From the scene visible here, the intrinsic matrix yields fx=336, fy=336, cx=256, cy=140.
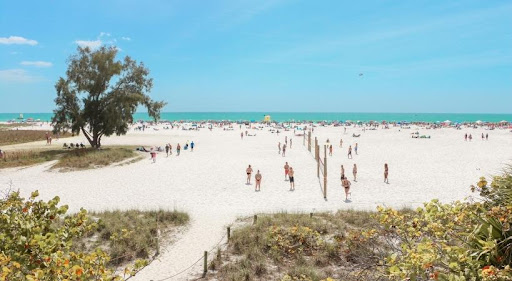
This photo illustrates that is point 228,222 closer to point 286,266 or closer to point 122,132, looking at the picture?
point 286,266

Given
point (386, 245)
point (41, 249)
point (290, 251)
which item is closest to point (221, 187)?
point (290, 251)

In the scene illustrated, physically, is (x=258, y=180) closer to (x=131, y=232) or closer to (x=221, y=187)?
(x=221, y=187)

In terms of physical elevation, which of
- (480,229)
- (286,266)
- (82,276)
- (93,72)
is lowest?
(286,266)

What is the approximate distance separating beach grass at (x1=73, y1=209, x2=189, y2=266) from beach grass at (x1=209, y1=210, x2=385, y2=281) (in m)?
2.71

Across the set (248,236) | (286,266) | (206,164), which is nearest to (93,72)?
(206,164)

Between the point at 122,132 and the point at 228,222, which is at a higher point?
the point at 122,132

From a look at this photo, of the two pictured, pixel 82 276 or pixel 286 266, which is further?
pixel 286 266

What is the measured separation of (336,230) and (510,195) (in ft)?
31.1

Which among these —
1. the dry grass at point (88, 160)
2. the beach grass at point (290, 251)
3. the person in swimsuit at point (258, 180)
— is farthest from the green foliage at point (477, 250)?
the dry grass at point (88, 160)

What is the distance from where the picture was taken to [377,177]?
2383cm

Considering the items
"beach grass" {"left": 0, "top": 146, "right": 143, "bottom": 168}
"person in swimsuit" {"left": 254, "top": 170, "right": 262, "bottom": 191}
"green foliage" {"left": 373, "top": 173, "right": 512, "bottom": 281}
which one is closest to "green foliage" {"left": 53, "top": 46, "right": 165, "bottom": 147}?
"beach grass" {"left": 0, "top": 146, "right": 143, "bottom": 168}

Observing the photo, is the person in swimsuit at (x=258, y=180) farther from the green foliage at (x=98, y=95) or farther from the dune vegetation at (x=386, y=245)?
the green foliage at (x=98, y=95)

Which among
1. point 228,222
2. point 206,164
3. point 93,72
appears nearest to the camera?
point 228,222

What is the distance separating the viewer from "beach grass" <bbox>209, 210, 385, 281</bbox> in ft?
31.6
